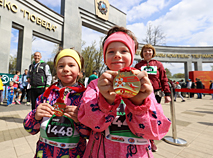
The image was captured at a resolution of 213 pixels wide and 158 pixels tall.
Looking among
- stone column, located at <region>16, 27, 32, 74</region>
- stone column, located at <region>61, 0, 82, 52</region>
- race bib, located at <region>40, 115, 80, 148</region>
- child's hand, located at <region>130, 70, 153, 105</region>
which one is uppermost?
stone column, located at <region>61, 0, 82, 52</region>

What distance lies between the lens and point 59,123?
1.03 meters

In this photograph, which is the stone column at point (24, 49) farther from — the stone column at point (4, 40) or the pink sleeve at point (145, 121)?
the pink sleeve at point (145, 121)

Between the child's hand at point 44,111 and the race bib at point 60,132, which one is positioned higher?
the child's hand at point 44,111

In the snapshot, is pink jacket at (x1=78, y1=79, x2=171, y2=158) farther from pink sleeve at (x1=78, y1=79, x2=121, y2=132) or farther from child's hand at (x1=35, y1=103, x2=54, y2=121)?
child's hand at (x1=35, y1=103, x2=54, y2=121)

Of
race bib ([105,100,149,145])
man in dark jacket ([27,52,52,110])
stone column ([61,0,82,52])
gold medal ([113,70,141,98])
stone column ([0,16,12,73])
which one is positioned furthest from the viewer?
stone column ([61,0,82,52])

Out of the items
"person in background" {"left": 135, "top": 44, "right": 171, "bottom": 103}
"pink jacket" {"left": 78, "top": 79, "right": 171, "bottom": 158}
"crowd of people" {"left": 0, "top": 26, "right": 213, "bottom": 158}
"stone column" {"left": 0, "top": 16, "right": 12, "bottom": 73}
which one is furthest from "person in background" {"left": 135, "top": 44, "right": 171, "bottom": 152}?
"stone column" {"left": 0, "top": 16, "right": 12, "bottom": 73}

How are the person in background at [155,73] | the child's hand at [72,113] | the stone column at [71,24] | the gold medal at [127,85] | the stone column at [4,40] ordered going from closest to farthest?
the gold medal at [127,85] < the child's hand at [72,113] < the person in background at [155,73] < the stone column at [4,40] < the stone column at [71,24]

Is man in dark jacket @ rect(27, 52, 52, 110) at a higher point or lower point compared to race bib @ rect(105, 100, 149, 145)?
higher

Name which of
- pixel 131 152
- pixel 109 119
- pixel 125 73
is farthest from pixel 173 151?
pixel 125 73

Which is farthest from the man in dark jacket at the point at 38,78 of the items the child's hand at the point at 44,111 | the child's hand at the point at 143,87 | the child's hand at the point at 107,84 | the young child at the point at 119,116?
the child's hand at the point at 143,87

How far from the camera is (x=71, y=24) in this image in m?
12.5

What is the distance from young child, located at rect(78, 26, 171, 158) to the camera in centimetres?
71

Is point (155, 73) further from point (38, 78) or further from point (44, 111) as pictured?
point (38, 78)

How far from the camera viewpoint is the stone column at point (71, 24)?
1200 cm
